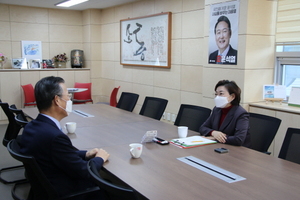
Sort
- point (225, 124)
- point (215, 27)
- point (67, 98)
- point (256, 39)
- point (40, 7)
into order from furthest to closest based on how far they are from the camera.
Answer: point (40, 7) < point (215, 27) < point (256, 39) < point (225, 124) < point (67, 98)

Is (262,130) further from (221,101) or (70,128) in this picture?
(70,128)

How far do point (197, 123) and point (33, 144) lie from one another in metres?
1.97

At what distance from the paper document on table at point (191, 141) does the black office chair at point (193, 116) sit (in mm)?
574

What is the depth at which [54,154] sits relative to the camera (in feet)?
7.01

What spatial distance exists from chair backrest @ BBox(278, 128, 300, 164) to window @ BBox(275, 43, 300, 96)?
205 centimetres

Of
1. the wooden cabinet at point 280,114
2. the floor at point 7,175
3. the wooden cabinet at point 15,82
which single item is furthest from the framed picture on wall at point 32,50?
the wooden cabinet at point 280,114

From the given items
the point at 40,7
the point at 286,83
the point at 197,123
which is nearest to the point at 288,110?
the point at 286,83

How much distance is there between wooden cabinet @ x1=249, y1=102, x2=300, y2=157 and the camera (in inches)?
152

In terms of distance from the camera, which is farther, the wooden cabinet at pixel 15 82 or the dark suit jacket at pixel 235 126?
the wooden cabinet at pixel 15 82

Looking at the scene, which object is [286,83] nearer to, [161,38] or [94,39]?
[161,38]

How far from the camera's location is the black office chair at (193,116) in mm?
3585

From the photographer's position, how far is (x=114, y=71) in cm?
809

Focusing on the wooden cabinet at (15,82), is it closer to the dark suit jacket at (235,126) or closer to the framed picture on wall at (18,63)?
the framed picture on wall at (18,63)

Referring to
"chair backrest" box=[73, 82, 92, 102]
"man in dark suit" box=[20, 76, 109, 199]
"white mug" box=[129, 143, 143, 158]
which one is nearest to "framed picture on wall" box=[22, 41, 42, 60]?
"chair backrest" box=[73, 82, 92, 102]
